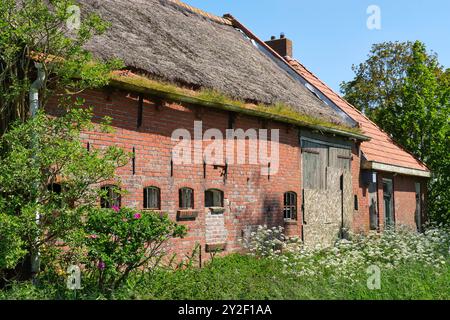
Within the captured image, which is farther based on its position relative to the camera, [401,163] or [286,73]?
[401,163]

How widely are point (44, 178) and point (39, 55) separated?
5.51 ft

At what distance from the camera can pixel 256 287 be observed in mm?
8156

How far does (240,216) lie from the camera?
11.6m

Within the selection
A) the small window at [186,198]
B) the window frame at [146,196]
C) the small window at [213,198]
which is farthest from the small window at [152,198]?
the small window at [213,198]

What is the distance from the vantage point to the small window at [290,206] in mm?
13211

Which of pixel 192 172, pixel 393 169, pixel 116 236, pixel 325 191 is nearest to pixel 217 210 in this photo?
pixel 192 172

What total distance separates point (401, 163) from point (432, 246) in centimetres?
725

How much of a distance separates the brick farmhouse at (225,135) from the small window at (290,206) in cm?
2

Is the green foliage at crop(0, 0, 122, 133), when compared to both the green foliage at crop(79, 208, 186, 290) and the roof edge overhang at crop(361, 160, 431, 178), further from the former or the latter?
the roof edge overhang at crop(361, 160, 431, 178)

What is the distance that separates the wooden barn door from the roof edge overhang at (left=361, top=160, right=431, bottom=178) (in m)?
0.86

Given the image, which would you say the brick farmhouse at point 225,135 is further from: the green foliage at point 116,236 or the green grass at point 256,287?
the green foliage at point 116,236

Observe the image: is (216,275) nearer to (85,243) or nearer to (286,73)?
(85,243)

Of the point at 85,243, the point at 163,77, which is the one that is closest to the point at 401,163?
the point at 163,77

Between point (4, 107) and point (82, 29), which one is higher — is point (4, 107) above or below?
below
